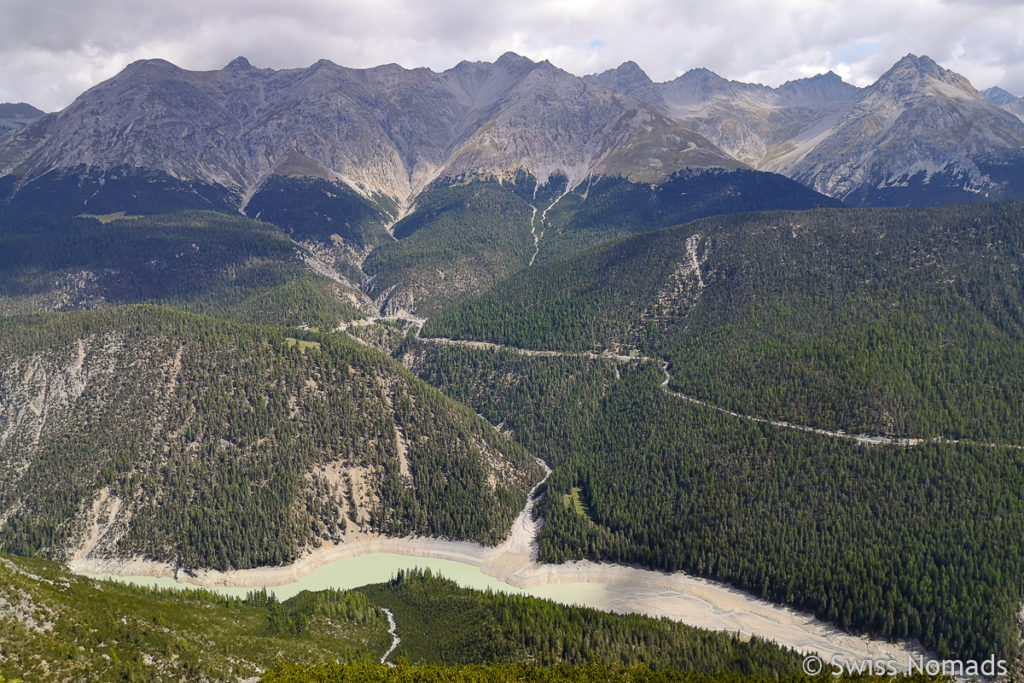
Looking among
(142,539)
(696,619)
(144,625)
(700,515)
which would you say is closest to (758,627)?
(696,619)

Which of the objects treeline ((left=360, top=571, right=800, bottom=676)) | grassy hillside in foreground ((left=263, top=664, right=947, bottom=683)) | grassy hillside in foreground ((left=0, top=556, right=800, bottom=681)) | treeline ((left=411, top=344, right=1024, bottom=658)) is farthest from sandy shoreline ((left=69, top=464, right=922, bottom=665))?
grassy hillside in foreground ((left=263, top=664, right=947, bottom=683))

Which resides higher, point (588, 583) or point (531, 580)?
point (531, 580)

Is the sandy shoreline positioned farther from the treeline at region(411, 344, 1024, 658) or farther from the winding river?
the treeline at region(411, 344, 1024, 658)

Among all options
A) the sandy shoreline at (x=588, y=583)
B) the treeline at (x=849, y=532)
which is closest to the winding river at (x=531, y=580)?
the sandy shoreline at (x=588, y=583)

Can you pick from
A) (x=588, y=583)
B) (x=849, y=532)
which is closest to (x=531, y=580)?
(x=588, y=583)

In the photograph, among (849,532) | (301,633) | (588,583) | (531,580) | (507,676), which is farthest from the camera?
(531,580)

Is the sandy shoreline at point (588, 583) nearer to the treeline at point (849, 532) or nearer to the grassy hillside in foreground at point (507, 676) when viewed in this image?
the treeline at point (849, 532)

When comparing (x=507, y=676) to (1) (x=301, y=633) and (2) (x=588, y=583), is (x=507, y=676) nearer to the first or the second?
(1) (x=301, y=633)

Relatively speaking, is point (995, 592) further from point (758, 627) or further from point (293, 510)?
point (293, 510)
